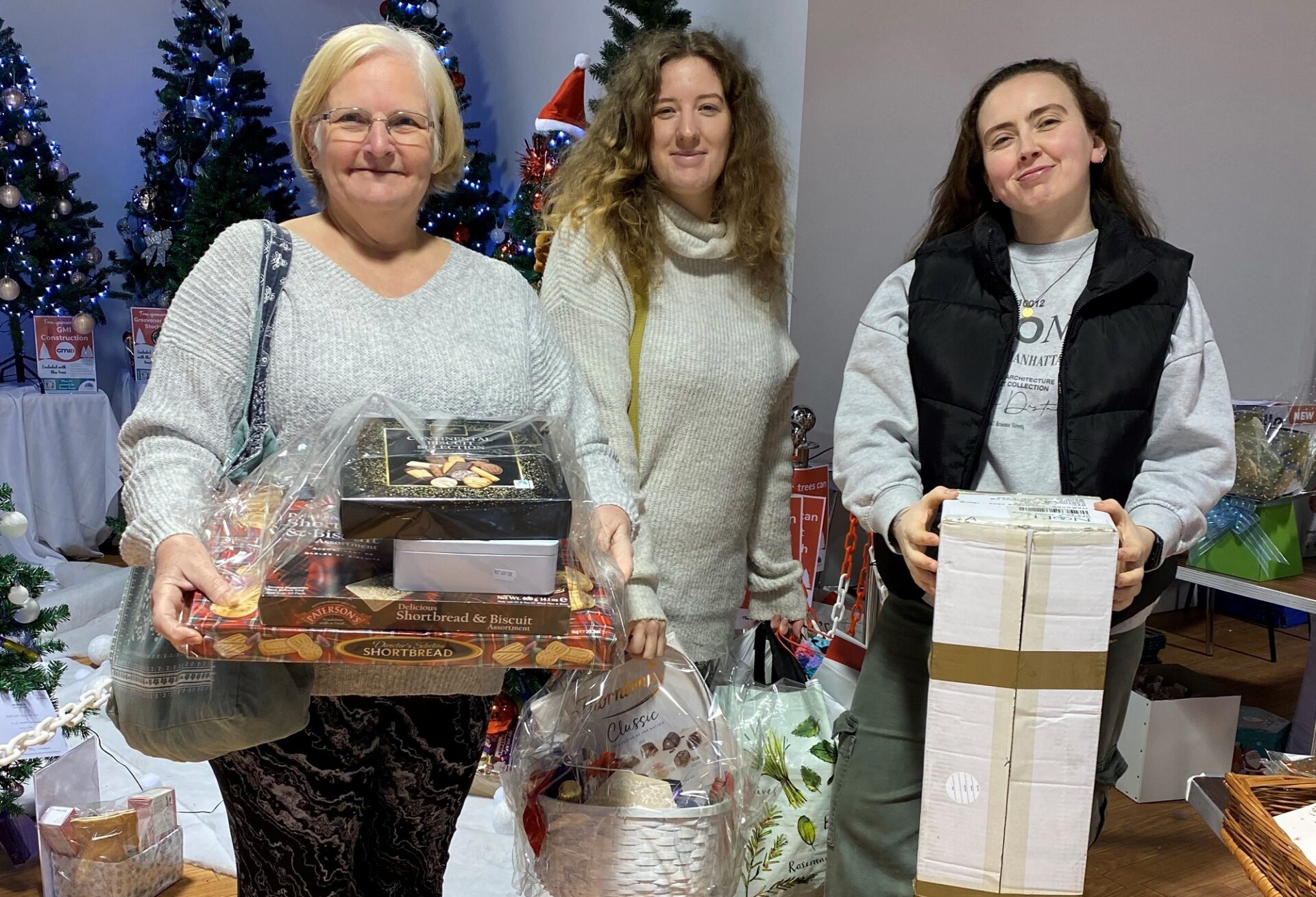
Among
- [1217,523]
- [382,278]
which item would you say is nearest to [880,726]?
[382,278]

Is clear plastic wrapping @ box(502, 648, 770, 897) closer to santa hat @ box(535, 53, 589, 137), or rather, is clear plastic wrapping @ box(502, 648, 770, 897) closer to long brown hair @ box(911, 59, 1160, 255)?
long brown hair @ box(911, 59, 1160, 255)

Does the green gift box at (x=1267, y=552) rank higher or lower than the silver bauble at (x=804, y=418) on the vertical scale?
lower

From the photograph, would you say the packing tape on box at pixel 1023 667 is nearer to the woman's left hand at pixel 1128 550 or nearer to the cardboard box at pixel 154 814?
the woman's left hand at pixel 1128 550

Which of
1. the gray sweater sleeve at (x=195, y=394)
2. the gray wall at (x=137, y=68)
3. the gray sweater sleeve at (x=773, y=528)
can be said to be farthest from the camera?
the gray wall at (x=137, y=68)

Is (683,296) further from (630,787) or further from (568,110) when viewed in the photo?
(568,110)

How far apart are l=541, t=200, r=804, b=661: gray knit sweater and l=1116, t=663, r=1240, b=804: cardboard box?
5.08ft

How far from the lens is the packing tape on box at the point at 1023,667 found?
1134 millimetres

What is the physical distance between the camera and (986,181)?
5.45 feet

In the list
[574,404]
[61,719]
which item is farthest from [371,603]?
[61,719]

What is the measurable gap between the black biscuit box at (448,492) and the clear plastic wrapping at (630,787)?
393 mm

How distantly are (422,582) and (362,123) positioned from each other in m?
0.63

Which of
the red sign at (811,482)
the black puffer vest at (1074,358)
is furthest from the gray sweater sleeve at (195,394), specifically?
the red sign at (811,482)

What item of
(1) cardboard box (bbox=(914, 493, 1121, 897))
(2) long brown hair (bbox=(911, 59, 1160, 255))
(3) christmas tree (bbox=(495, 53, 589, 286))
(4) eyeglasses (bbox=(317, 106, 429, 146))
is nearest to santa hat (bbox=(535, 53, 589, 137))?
(3) christmas tree (bbox=(495, 53, 589, 286))

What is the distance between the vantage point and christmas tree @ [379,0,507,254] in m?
4.52
